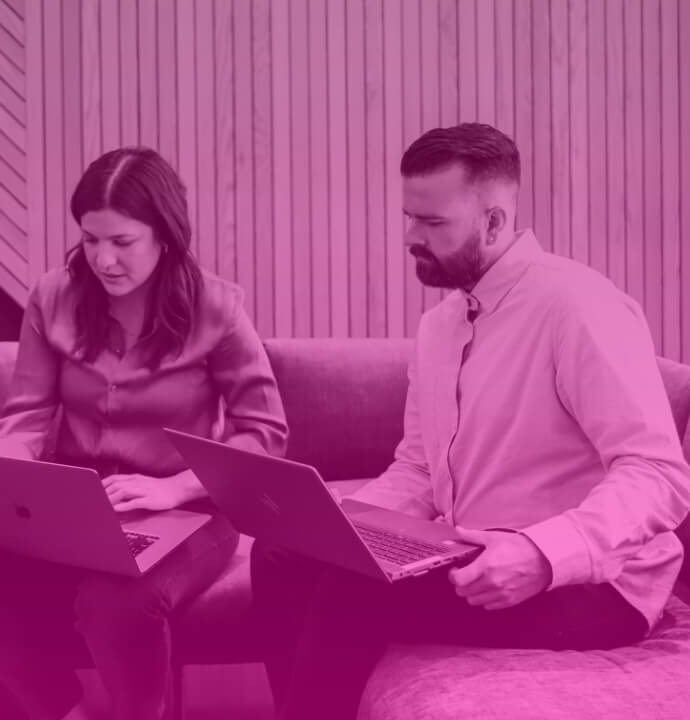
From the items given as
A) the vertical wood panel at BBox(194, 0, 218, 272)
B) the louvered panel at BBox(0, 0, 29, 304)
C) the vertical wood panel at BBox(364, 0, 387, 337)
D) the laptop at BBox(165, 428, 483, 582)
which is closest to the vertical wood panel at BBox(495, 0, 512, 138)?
the vertical wood panel at BBox(364, 0, 387, 337)

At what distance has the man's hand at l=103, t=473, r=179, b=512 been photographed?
1820 millimetres

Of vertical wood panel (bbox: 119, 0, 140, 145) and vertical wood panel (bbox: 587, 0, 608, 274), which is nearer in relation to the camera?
vertical wood panel (bbox: 119, 0, 140, 145)

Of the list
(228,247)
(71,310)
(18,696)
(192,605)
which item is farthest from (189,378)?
(228,247)

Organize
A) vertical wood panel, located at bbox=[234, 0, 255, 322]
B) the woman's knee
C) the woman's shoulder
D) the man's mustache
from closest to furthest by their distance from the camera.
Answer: the woman's knee
the man's mustache
the woman's shoulder
vertical wood panel, located at bbox=[234, 0, 255, 322]

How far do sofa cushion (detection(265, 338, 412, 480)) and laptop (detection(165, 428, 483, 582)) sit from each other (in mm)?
988

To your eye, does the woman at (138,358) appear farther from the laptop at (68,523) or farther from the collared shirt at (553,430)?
the collared shirt at (553,430)

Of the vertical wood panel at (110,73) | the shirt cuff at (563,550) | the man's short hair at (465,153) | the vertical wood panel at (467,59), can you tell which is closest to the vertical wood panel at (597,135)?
the vertical wood panel at (467,59)

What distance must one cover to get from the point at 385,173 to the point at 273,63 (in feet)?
1.81

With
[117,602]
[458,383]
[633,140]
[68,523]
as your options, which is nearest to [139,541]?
[117,602]

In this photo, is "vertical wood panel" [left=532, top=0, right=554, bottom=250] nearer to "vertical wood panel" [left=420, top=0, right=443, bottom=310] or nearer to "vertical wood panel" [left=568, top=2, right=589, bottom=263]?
"vertical wood panel" [left=568, top=2, right=589, bottom=263]

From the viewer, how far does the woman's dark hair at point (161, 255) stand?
2.02 m

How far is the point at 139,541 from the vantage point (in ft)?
5.54

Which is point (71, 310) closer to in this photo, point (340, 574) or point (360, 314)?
point (340, 574)

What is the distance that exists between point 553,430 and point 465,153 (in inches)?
20.5
